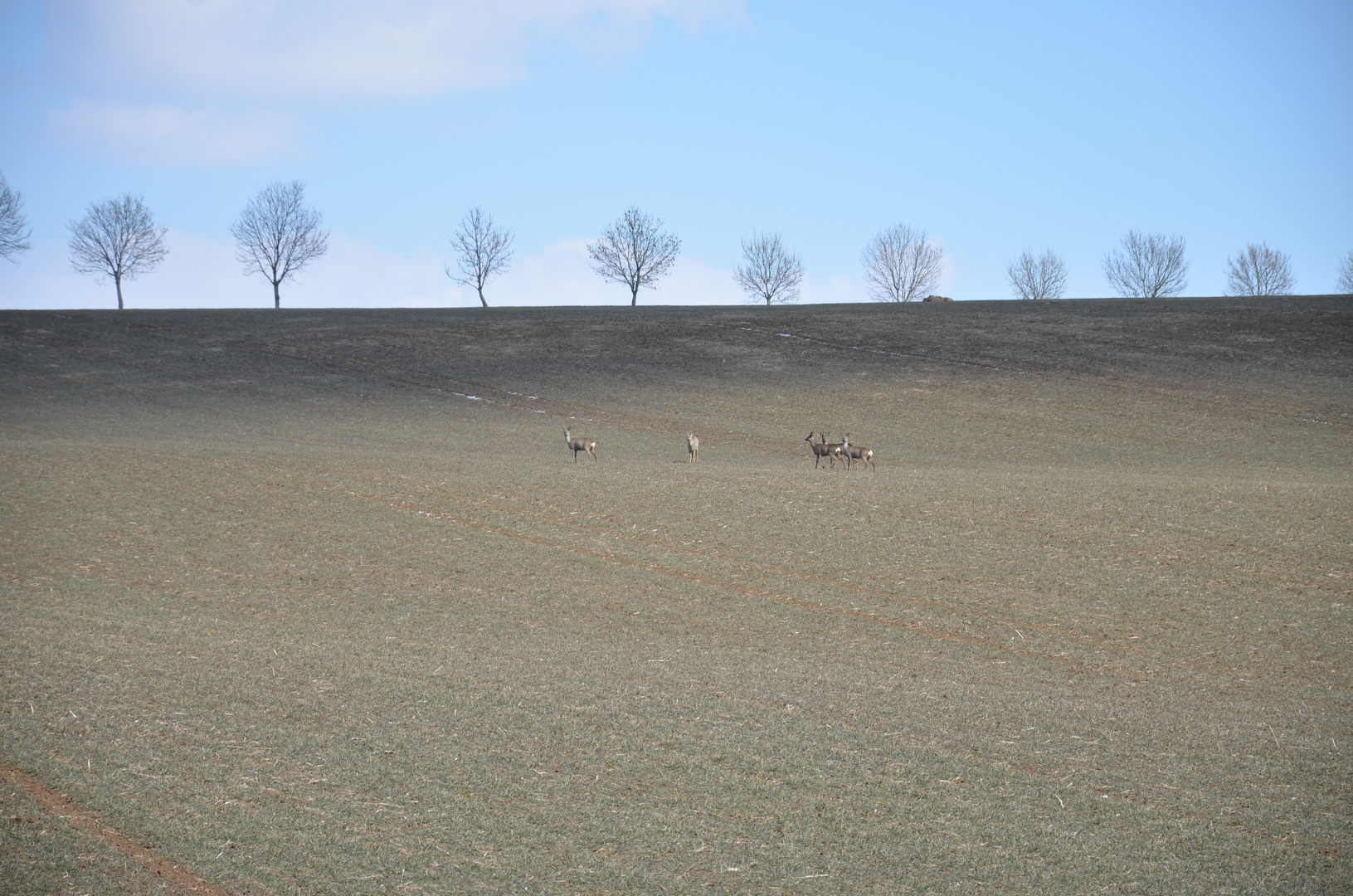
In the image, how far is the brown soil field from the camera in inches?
263

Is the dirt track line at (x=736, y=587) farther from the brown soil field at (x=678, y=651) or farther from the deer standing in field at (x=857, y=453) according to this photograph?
the deer standing in field at (x=857, y=453)

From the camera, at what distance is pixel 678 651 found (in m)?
12.3

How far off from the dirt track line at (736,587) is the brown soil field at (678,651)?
96 millimetres

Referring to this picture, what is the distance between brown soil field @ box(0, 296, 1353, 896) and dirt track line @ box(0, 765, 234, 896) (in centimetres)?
6

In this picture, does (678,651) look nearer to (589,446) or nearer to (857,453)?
(857,453)

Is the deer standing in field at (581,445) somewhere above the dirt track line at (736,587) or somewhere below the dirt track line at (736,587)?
above

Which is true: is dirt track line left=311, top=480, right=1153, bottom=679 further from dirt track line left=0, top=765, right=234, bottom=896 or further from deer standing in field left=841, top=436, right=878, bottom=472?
deer standing in field left=841, top=436, right=878, bottom=472

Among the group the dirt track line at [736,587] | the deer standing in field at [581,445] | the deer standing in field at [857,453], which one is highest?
the deer standing in field at [581,445]

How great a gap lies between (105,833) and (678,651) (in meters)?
6.99

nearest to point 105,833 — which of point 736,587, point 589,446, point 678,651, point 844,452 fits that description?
point 678,651

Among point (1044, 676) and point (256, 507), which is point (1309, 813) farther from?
point (256, 507)

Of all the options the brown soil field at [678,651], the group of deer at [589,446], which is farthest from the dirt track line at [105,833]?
the group of deer at [589,446]

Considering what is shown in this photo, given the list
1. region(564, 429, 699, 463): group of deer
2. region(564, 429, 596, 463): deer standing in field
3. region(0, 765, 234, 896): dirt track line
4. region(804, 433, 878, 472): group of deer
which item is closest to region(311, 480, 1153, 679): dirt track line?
region(564, 429, 699, 463): group of deer

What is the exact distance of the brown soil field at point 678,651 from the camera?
6.67 meters
